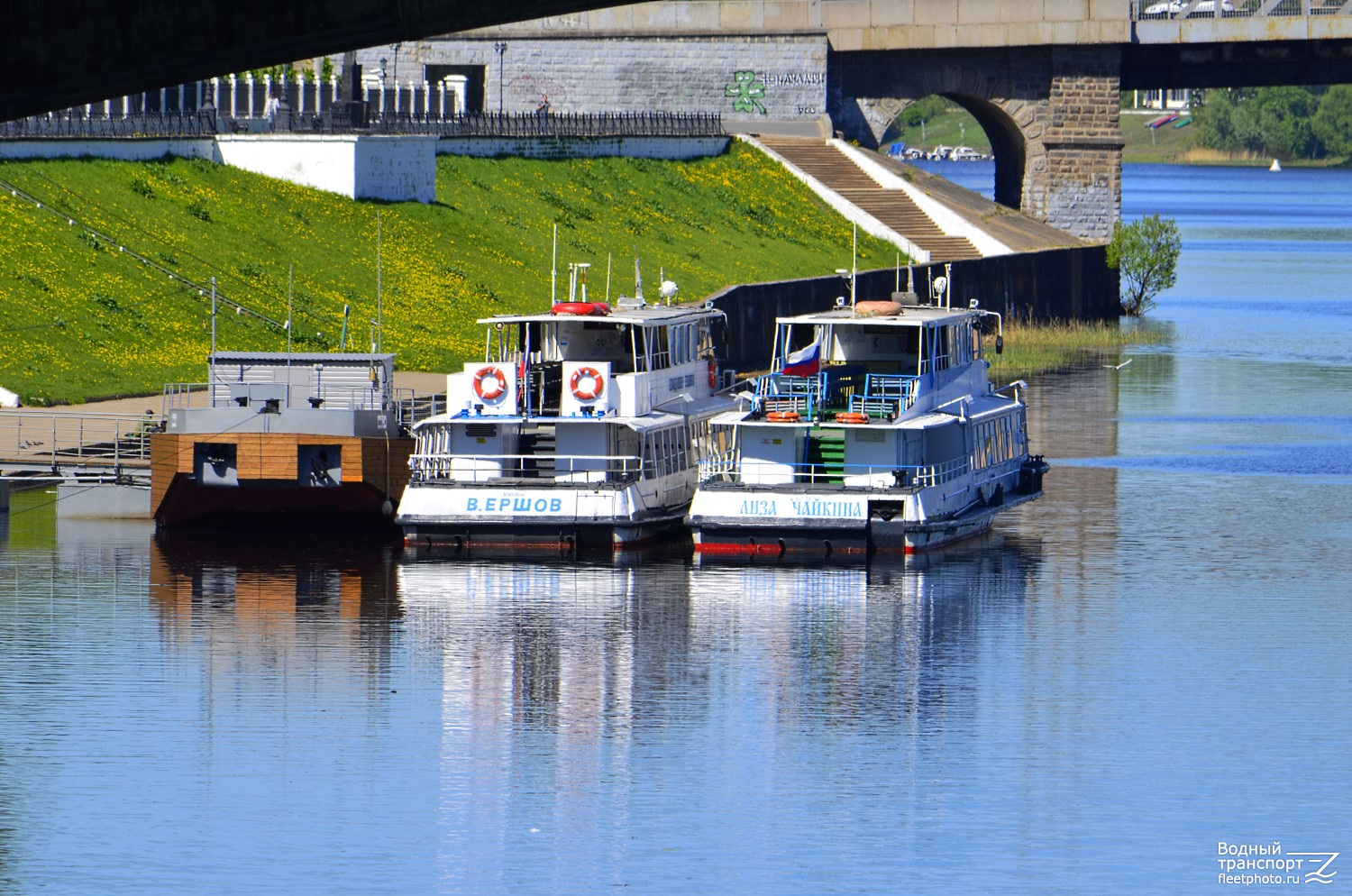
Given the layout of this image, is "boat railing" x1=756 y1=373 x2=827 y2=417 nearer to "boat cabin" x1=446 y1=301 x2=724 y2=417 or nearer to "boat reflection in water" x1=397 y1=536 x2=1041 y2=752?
"boat cabin" x1=446 y1=301 x2=724 y2=417

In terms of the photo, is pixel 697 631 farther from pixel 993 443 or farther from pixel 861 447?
pixel 993 443

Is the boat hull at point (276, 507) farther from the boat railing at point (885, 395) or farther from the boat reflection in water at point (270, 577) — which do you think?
the boat railing at point (885, 395)

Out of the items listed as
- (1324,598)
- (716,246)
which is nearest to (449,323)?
(716,246)

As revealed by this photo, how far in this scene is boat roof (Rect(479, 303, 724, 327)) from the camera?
47969 millimetres

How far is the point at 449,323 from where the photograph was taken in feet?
233

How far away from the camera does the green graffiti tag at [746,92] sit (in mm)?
113938

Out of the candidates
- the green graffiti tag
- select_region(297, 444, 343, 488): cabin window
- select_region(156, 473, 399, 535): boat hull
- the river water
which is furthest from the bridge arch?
select_region(297, 444, 343, 488): cabin window

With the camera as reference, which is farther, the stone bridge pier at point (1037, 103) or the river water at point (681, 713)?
the stone bridge pier at point (1037, 103)

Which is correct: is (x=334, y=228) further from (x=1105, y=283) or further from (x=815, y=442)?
(x=1105, y=283)

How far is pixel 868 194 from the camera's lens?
107 meters

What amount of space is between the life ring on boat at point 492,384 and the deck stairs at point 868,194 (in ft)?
177

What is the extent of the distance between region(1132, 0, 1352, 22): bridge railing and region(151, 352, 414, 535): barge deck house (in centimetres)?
6813

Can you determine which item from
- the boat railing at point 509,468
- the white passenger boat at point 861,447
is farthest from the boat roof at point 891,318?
the boat railing at point 509,468

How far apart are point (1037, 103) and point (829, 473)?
68.3 meters
